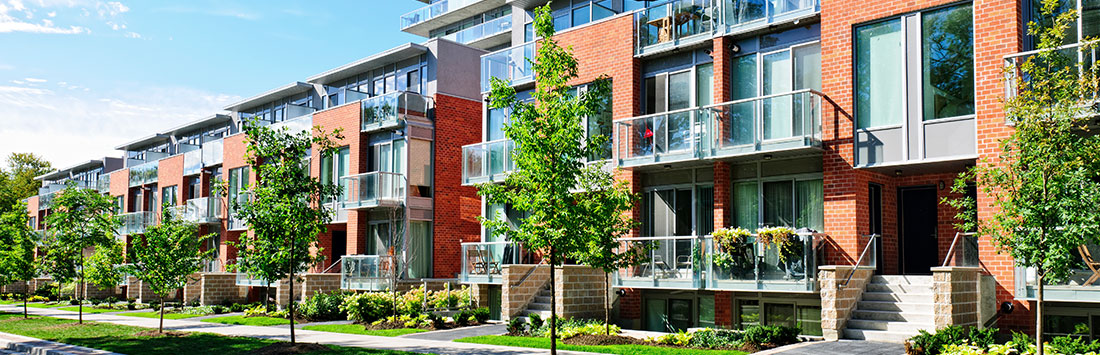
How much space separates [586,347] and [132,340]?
438 inches

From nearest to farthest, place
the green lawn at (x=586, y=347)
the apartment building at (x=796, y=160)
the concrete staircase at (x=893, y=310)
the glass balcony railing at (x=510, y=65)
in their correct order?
the green lawn at (x=586, y=347) < the concrete staircase at (x=893, y=310) < the apartment building at (x=796, y=160) < the glass balcony railing at (x=510, y=65)

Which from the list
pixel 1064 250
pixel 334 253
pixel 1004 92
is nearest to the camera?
pixel 1064 250

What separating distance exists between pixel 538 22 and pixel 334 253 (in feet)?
73.4

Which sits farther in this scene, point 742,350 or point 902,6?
point 902,6

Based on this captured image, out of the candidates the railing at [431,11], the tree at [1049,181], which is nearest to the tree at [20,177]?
the railing at [431,11]

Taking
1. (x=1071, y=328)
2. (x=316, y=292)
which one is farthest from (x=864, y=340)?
(x=316, y=292)

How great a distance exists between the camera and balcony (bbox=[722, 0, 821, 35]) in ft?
61.8

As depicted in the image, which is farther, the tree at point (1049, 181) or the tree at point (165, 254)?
the tree at point (165, 254)

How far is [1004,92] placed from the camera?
15.4m

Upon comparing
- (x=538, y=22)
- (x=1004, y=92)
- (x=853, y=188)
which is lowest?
(x=853, y=188)

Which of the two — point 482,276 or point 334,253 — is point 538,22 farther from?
point 334,253

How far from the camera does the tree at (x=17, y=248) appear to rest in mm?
32938

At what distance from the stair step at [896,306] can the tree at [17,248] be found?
28.2 metres

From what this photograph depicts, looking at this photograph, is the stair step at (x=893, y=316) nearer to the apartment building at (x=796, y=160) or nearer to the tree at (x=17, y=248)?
the apartment building at (x=796, y=160)
